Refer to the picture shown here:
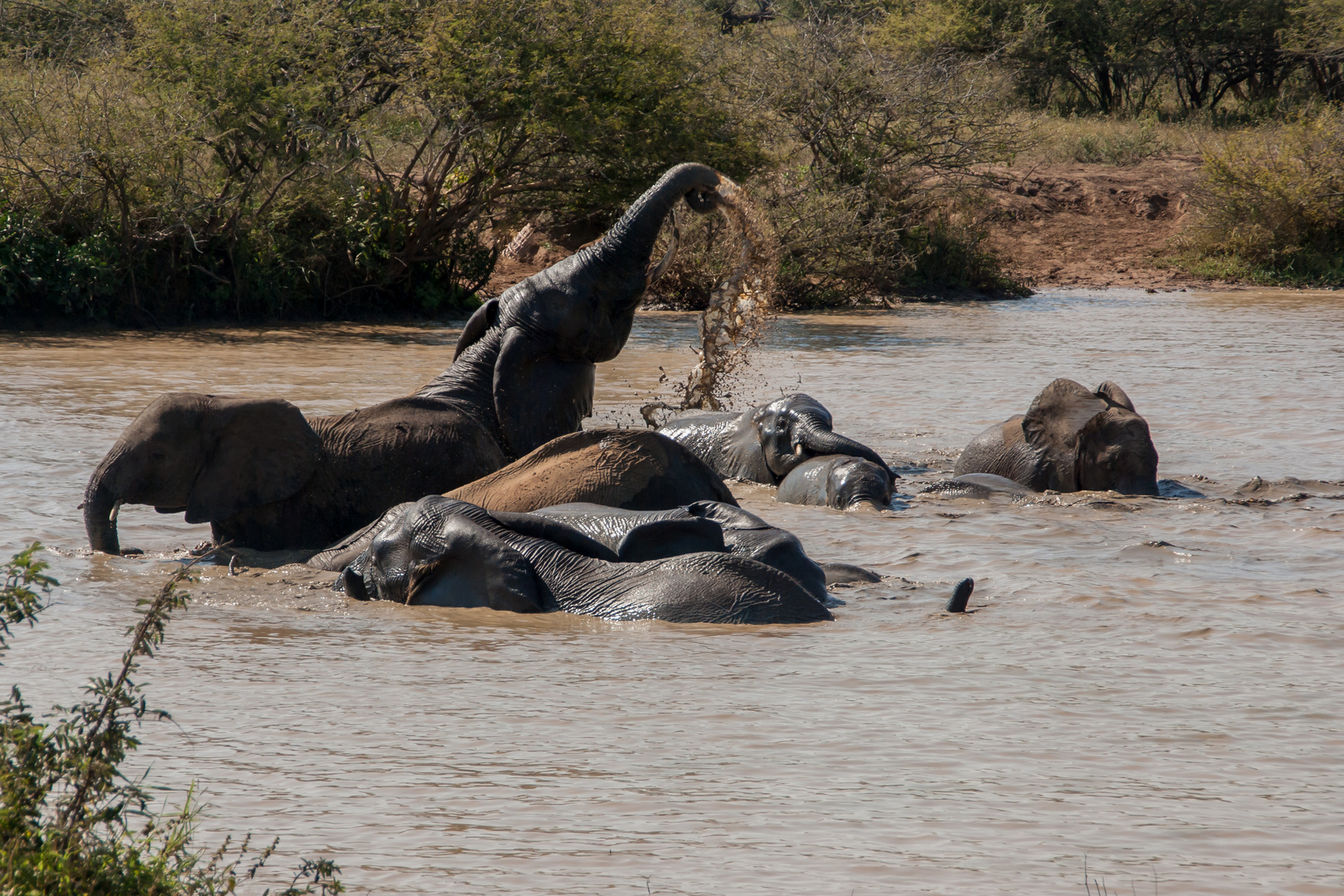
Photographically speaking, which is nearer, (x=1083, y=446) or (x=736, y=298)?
(x=1083, y=446)

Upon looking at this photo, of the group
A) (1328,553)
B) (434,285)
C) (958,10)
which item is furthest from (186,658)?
(958,10)

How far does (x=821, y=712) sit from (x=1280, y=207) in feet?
88.4

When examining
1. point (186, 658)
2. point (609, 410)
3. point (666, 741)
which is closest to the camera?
point (666, 741)

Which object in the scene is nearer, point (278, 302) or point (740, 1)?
point (278, 302)

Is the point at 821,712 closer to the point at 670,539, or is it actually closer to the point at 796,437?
the point at 670,539

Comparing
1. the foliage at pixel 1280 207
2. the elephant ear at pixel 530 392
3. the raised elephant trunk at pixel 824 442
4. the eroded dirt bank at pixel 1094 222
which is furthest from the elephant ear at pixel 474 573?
the foliage at pixel 1280 207

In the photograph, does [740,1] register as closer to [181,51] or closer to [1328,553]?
[181,51]

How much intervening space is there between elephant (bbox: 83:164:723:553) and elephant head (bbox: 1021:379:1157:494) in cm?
275

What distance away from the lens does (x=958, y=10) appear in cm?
3544

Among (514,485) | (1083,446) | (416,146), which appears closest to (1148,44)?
(416,146)

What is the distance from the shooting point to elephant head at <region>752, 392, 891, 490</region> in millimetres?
8992

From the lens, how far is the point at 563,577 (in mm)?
5594

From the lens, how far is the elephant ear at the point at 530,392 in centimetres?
708

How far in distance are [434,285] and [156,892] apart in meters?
19.2
